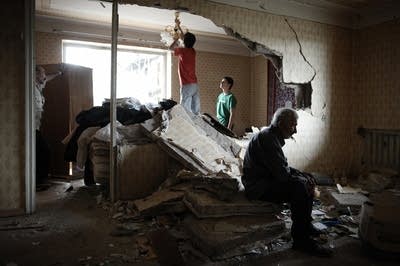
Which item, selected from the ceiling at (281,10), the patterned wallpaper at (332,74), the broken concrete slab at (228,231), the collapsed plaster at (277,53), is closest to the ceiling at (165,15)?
the ceiling at (281,10)

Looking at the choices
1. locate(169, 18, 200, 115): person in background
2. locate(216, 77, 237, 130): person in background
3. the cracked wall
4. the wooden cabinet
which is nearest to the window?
the wooden cabinet

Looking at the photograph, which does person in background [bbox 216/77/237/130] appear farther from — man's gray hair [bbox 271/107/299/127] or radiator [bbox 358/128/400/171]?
man's gray hair [bbox 271/107/299/127]

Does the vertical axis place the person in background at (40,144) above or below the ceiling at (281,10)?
below

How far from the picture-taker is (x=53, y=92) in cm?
581

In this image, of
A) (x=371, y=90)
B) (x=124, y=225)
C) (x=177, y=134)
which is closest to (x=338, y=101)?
(x=371, y=90)

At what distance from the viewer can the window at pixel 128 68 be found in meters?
7.48

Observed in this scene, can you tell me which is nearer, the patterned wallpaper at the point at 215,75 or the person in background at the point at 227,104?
the person in background at the point at 227,104

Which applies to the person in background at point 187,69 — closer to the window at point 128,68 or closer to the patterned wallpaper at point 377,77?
the window at point 128,68

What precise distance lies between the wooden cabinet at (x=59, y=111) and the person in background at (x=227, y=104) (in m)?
2.70

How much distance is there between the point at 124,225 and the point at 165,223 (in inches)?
16.3

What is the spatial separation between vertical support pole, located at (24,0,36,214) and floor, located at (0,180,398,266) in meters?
0.27

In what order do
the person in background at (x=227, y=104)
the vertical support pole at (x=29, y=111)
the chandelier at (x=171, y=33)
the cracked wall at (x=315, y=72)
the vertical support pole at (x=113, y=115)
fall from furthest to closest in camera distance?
1. the person in background at (x=227, y=104)
2. the chandelier at (x=171, y=33)
3. the cracked wall at (x=315, y=72)
4. the vertical support pole at (x=113, y=115)
5. the vertical support pole at (x=29, y=111)

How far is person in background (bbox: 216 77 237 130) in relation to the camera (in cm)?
642

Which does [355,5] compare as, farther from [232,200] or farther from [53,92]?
[53,92]
